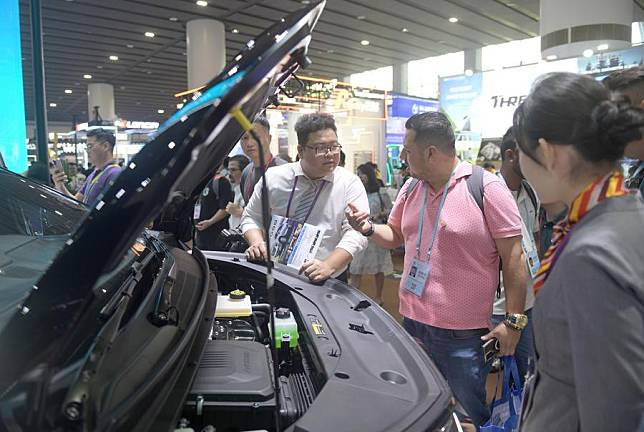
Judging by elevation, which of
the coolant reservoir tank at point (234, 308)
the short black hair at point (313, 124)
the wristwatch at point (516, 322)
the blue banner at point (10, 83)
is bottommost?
the wristwatch at point (516, 322)

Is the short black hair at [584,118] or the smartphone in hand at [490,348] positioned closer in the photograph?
the short black hair at [584,118]

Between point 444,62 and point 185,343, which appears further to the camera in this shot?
point 444,62

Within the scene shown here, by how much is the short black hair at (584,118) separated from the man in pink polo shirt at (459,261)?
3.01ft

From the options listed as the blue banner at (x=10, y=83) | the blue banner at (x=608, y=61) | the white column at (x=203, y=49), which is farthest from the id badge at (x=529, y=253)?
the white column at (x=203, y=49)

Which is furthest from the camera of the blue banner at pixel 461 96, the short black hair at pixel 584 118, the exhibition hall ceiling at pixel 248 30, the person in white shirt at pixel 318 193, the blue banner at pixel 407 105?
the blue banner at pixel 407 105

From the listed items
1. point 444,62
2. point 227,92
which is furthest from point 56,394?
point 444,62

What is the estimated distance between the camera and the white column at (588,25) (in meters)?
6.99

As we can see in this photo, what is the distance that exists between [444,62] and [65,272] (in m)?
16.3

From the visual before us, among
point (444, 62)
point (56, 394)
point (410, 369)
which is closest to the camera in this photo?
point (56, 394)

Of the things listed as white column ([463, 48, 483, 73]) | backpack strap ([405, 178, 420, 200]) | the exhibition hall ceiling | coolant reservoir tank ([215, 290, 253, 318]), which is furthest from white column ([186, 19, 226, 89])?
coolant reservoir tank ([215, 290, 253, 318])

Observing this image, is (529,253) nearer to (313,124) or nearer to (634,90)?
(634,90)

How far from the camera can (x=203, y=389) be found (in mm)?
1160

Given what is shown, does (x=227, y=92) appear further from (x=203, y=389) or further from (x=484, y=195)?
(x=484, y=195)

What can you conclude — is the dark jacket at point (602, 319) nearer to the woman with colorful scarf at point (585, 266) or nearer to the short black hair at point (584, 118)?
the woman with colorful scarf at point (585, 266)
